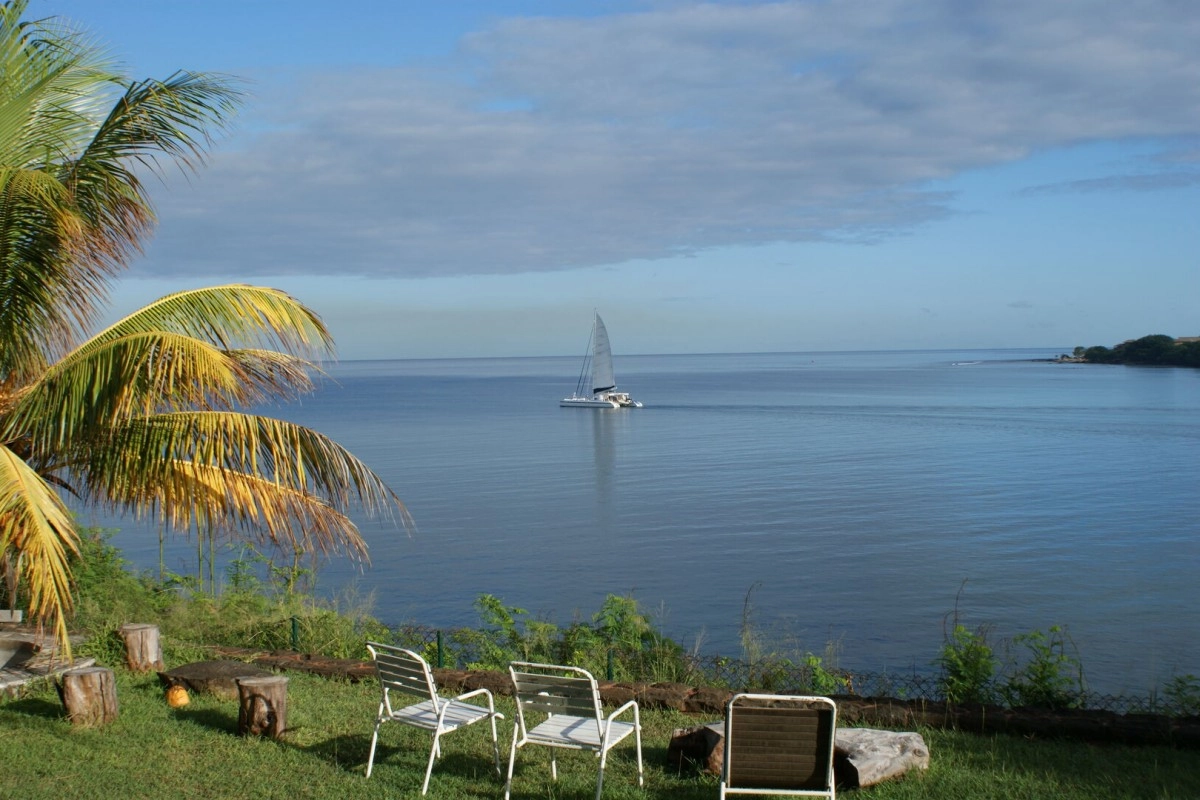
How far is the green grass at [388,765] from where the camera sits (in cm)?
640

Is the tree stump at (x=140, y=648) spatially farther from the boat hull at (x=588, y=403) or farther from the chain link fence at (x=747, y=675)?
the boat hull at (x=588, y=403)

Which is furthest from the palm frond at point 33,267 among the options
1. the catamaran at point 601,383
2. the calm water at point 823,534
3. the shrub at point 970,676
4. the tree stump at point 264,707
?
the catamaran at point 601,383

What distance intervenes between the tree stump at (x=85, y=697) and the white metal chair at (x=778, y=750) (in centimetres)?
506

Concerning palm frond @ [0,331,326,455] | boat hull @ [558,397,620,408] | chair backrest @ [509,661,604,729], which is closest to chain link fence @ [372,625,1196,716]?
chair backrest @ [509,661,604,729]

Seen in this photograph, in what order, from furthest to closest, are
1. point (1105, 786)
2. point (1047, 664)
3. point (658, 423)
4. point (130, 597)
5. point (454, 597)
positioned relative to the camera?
point (658, 423), point (454, 597), point (130, 597), point (1047, 664), point (1105, 786)

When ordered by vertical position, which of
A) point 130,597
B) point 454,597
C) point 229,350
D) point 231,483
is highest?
point 229,350

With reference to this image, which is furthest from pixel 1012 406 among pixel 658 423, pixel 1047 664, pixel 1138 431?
pixel 1047 664

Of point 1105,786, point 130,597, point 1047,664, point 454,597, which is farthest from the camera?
point 454,597

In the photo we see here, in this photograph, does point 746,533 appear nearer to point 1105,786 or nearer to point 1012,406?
point 1105,786

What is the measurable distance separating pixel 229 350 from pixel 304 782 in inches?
124

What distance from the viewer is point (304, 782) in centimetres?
667

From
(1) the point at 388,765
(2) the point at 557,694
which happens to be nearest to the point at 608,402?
(1) the point at 388,765

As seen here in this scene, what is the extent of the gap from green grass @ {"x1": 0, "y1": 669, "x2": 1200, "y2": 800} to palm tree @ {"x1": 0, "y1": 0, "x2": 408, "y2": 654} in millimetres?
1159

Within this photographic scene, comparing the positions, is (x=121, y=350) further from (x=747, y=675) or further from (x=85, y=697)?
(x=747, y=675)
